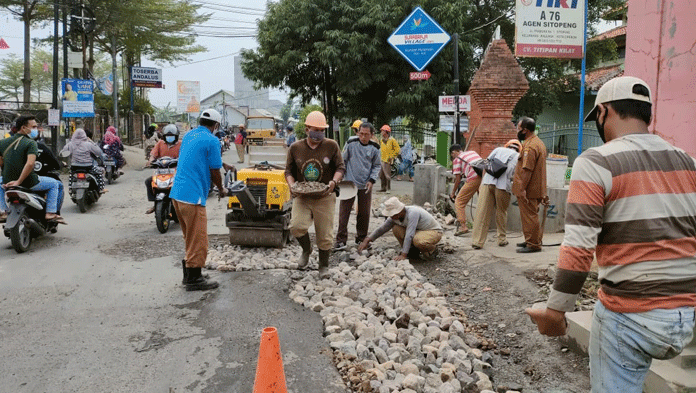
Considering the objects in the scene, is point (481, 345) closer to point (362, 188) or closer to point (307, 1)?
point (362, 188)

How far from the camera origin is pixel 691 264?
7.46ft

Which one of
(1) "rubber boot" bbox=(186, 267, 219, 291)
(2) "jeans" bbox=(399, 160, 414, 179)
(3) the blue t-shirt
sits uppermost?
(3) the blue t-shirt

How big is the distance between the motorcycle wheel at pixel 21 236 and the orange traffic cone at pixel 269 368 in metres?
5.75

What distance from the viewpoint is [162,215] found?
899 cm

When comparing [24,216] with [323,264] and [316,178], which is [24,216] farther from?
[323,264]

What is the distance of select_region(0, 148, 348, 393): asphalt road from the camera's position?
12.4 ft

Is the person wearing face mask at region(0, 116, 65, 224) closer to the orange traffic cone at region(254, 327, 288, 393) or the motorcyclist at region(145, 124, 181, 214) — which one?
the motorcyclist at region(145, 124, 181, 214)

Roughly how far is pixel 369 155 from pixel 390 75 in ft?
42.0

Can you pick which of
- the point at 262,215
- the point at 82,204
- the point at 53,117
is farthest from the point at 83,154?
the point at 53,117

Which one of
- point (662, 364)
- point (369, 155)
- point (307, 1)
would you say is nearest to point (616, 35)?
point (307, 1)

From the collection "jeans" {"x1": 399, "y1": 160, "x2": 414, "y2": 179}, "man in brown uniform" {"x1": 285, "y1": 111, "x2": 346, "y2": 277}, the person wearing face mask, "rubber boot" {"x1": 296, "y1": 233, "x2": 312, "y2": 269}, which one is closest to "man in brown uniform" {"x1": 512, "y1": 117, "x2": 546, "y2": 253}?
"man in brown uniform" {"x1": 285, "y1": 111, "x2": 346, "y2": 277}

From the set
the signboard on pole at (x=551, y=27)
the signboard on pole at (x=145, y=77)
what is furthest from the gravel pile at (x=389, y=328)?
the signboard on pole at (x=145, y=77)

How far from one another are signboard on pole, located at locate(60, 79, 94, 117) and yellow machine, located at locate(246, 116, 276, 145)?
11766 mm

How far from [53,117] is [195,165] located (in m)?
16.9
